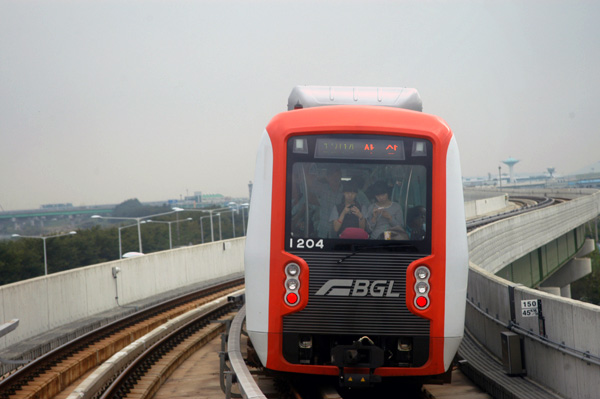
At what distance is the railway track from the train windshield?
564 cm

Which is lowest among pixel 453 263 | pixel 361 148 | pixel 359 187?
pixel 453 263

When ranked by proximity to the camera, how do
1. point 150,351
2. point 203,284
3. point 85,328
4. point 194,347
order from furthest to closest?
point 203,284, point 85,328, point 194,347, point 150,351

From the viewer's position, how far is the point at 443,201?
8164mm

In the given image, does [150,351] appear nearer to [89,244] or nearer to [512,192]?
[89,244]

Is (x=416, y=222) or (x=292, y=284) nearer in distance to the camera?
(x=292, y=284)

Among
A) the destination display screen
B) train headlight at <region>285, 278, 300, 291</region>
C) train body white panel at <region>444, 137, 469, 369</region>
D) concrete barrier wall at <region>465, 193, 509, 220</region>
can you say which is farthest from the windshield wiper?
concrete barrier wall at <region>465, 193, 509, 220</region>

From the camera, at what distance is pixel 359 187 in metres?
8.29

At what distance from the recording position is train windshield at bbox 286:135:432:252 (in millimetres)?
8188

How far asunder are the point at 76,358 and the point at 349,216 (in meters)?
8.11

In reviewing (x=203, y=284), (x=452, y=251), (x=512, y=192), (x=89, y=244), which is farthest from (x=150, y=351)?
(x=512, y=192)

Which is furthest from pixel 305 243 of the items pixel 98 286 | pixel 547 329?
pixel 98 286

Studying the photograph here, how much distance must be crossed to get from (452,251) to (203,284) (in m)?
23.8

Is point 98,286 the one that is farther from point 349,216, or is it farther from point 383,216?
point 383,216

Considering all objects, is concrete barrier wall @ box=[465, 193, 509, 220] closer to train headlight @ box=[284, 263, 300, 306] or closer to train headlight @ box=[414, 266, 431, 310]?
train headlight @ box=[414, 266, 431, 310]
